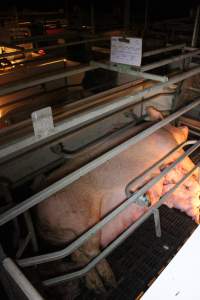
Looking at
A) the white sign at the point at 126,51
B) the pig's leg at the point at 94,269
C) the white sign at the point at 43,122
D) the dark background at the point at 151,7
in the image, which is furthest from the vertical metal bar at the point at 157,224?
the dark background at the point at 151,7

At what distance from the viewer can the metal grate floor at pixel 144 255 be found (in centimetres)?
225

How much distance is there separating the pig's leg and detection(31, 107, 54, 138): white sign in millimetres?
1285

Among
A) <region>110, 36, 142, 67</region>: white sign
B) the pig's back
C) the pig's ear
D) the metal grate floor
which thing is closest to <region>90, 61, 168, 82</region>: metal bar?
<region>110, 36, 142, 67</region>: white sign

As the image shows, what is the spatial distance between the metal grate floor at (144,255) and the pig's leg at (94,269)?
8 centimetres

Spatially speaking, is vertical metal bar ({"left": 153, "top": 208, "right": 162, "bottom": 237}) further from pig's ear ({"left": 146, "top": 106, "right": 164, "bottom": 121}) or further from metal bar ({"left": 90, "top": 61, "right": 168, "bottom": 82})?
metal bar ({"left": 90, "top": 61, "right": 168, "bottom": 82})

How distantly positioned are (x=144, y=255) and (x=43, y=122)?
73.0 inches

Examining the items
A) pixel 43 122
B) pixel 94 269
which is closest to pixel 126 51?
pixel 43 122

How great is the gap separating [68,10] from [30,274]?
5.53 metres

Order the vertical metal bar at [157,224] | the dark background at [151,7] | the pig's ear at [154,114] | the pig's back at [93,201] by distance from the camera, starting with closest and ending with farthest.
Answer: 1. the pig's back at [93,201]
2. the vertical metal bar at [157,224]
3. the pig's ear at [154,114]
4. the dark background at [151,7]

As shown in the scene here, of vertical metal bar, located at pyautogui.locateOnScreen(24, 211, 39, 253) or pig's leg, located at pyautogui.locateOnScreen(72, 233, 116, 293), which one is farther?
pig's leg, located at pyautogui.locateOnScreen(72, 233, 116, 293)

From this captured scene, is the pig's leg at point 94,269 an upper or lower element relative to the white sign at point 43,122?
lower

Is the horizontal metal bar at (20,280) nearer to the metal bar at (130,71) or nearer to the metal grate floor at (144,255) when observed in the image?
the metal grate floor at (144,255)

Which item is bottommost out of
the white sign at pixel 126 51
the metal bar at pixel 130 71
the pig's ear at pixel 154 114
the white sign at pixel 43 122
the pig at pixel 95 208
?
the pig at pixel 95 208

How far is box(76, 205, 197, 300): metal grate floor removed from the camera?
225 centimetres
